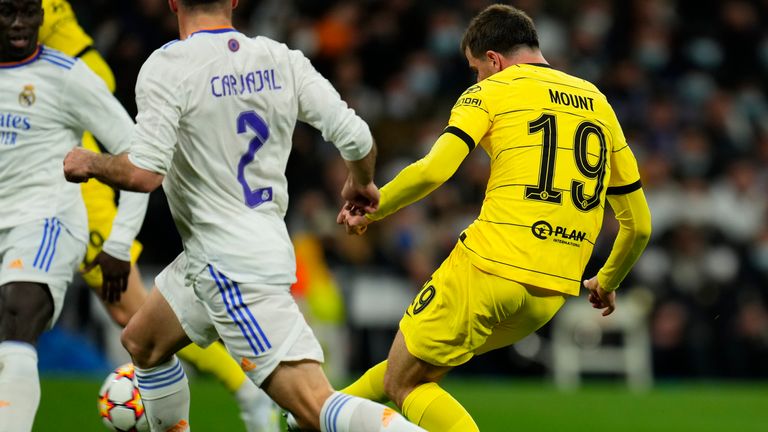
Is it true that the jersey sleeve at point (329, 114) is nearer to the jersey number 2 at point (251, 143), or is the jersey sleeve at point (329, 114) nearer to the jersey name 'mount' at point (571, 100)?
the jersey number 2 at point (251, 143)

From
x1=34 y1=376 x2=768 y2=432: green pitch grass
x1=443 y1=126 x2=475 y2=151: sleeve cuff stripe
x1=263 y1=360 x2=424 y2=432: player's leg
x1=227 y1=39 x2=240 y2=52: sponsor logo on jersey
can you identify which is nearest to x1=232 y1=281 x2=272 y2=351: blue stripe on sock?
x1=263 y1=360 x2=424 y2=432: player's leg

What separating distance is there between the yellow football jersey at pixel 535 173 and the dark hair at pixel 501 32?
16 cm

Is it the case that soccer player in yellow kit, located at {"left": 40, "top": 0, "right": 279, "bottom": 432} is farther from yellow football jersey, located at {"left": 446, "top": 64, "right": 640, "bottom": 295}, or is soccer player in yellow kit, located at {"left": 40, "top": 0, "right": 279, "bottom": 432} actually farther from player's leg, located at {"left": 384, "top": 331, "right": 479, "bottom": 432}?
yellow football jersey, located at {"left": 446, "top": 64, "right": 640, "bottom": 295}

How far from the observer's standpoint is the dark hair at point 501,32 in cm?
577

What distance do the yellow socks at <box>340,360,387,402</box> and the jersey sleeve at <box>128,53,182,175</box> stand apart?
1714mm

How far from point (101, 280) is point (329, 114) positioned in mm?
2440

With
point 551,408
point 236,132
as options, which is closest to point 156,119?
point 236,132

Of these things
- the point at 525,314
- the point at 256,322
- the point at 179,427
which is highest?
the point at 256,322

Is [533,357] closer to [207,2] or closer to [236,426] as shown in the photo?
[236,426]

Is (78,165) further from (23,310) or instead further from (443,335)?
(443,335)

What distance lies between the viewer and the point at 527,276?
217 inches

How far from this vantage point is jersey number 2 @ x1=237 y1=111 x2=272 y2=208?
4867 mm

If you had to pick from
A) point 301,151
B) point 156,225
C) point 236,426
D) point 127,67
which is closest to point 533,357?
point 301,151

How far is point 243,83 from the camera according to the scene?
4859 millimetres
